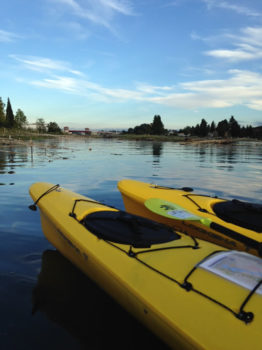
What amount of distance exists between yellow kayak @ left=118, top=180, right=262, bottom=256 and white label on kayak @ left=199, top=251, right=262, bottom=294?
2.79 feet

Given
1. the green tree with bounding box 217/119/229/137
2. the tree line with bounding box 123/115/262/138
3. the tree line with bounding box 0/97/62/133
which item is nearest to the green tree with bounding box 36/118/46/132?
the tree line with bounding box 0/97/62/133

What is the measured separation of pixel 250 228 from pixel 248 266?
1.63m

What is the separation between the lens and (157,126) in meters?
118

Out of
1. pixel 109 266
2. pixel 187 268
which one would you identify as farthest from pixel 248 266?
pixel 109 266

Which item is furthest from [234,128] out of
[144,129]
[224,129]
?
[144,129]

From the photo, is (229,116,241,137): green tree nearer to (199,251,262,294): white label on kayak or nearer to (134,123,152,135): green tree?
(134,123,152,135): green tree

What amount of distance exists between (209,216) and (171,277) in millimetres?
2216

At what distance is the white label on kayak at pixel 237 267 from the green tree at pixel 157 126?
385ft

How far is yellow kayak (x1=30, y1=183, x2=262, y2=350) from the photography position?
1.93 metres

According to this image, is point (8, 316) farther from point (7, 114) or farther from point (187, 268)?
point (7, 114)

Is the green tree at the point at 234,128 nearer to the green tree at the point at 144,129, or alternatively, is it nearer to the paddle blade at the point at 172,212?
the green tree at the point at 144,129

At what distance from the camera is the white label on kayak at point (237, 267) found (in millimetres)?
2307

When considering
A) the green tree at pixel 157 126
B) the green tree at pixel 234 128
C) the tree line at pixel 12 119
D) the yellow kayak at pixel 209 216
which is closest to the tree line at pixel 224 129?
the green tree at pixel 234 128

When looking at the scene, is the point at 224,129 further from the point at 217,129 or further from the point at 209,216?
the point at 209,216
